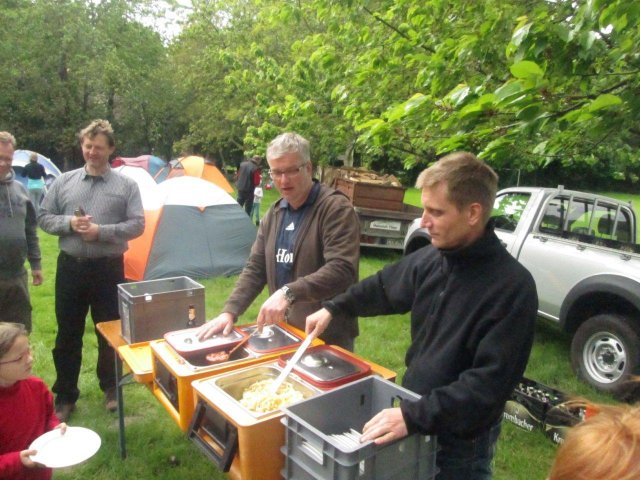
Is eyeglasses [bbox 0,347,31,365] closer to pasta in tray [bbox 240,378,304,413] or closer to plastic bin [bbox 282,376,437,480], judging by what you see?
pasta in tray [bbox 240,378,304,413]

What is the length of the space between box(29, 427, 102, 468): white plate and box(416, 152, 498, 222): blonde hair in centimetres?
167

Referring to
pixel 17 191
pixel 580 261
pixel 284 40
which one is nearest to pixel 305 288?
pixel 17 191

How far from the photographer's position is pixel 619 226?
5.94 m

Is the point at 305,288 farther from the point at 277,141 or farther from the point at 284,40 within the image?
the point at 284,40

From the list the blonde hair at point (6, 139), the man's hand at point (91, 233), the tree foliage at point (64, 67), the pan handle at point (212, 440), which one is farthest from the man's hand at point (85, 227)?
the tree foliage at point (64, 67)

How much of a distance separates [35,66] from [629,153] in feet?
80.2

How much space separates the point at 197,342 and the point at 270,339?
0.36m

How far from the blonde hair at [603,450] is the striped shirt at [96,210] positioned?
130 inches

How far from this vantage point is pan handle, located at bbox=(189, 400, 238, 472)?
64.0 inches

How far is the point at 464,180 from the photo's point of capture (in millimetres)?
1653

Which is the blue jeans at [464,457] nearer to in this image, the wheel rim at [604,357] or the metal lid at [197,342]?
the metal lid at [197,342]

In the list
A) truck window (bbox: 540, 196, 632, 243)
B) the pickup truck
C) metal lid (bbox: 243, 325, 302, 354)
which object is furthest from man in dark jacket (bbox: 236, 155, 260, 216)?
metal lid (bbox: 243, 325, 302, 354)

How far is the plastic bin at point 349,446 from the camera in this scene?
1.38 m

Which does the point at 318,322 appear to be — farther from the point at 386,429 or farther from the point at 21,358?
the point at 21,358
